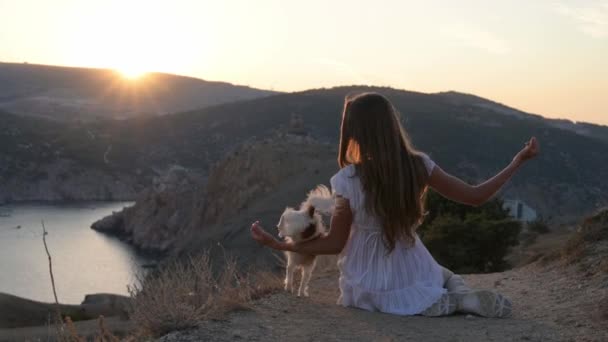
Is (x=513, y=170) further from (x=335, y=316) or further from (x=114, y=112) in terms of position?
(x=114, y=112)

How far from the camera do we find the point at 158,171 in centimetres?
7706

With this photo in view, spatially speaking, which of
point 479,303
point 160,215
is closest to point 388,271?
point 479,303

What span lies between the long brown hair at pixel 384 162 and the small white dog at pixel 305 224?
725mm

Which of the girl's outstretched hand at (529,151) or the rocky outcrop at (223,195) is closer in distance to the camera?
the girl's outstretched hand at (529,151)

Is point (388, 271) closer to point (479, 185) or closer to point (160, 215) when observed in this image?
point (479, 185)

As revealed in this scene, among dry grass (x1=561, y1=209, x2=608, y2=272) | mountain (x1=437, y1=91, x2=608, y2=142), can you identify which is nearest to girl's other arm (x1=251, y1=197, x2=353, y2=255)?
dry grass (x1=561, y1=209, x2=608, y2=272)

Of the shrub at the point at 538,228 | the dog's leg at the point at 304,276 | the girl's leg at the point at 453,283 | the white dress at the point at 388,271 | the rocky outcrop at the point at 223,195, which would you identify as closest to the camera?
the white dress at the point at 388,271

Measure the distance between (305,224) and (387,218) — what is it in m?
0.83

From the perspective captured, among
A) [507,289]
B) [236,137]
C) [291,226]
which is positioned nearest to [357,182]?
[291,226]

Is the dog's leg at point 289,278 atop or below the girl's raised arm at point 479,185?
below

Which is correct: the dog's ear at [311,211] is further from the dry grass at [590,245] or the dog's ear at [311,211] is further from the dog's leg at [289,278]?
the dry grass at [590,245]

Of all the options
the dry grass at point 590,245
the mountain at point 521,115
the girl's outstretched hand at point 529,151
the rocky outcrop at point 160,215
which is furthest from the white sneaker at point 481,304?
the mountain at point 521,115

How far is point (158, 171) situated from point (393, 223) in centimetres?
7292

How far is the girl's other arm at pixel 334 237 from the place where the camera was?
5707 millimetres
